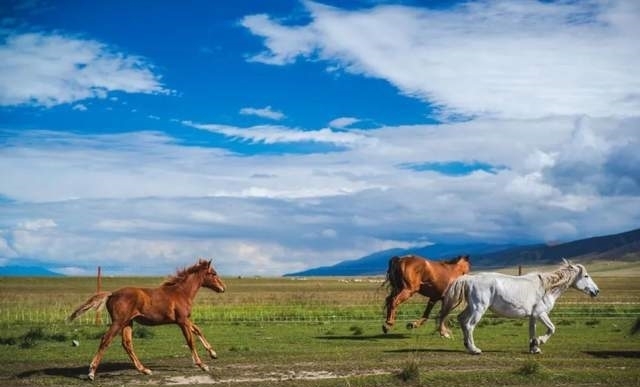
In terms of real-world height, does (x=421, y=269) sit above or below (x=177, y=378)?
above

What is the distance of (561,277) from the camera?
18375 mm

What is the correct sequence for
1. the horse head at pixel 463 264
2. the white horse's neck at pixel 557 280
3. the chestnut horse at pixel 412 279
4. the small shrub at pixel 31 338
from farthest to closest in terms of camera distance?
1. the horse head at pixel 463 264
2. the chestnut horse at pixel 412 279
3. the small shrub at pixel 31 338
4. the white horse's neck at pixel 557 280

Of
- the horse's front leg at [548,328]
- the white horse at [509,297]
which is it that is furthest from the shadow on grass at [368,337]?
the horse's front leg at [548,328]

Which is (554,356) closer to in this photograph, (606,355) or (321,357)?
(606,355)

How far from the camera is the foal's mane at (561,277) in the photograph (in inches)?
715

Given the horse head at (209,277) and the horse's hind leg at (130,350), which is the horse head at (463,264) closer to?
the horse head at (209,277)

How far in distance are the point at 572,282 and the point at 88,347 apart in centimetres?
1323

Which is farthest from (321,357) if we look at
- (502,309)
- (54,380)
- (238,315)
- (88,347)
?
(238,315)

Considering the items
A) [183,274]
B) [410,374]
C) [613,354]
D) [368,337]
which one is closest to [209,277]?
[183,274]

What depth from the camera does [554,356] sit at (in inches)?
659

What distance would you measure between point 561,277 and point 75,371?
11687 mm

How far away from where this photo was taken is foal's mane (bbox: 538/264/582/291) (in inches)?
715

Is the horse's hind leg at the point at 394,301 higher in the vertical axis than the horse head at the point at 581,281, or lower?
lower

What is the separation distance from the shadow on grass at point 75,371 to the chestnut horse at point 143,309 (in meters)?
0.43
